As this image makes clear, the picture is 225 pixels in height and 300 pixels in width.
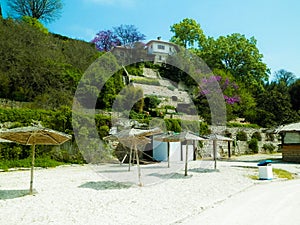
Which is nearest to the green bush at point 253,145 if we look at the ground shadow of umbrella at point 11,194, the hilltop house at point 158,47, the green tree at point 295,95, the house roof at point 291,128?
the house roof at point 291,128

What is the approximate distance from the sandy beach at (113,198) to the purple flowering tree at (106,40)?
38.8 meters

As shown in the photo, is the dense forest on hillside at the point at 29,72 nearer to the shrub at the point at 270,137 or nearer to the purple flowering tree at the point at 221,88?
the purple flowering tree at the point at 221,88

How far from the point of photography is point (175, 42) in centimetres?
5156

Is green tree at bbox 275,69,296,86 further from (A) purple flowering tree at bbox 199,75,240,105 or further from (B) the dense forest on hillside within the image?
(B) the dense forest on hillside

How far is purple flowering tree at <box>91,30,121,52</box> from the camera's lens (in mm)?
48969

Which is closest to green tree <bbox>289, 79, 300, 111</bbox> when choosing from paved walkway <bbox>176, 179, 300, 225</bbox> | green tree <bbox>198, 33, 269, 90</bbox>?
green tree <bbox>198, 33, 269, 90</bbox>

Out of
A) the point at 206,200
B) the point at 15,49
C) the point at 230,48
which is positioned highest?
the point at 230,48

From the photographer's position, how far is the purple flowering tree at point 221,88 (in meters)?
34.5

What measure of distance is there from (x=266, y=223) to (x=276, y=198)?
→ 9.93 feet

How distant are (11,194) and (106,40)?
44101 mm

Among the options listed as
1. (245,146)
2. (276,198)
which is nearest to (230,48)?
(245,146)

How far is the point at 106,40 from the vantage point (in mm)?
50250

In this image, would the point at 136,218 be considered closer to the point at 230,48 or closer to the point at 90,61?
the point at 90,61

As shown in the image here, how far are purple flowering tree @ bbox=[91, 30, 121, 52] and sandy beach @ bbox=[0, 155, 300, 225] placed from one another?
3877cm
